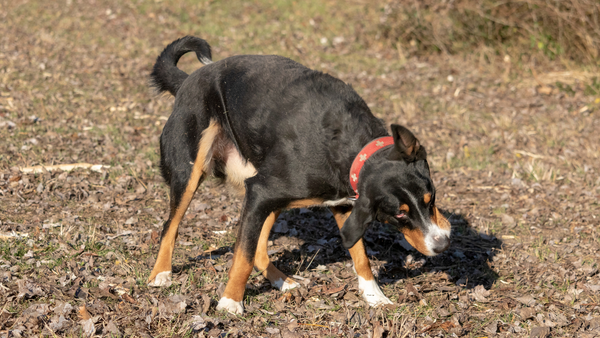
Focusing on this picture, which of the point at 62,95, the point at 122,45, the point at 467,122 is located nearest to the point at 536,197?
the point at 467,122

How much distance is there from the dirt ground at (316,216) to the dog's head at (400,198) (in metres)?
0.69

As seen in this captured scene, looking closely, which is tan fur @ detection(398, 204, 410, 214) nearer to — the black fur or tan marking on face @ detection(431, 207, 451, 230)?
the black fur

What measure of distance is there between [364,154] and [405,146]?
355 mm

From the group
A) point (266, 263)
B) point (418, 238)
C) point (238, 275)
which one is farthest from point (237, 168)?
point (418, 238)

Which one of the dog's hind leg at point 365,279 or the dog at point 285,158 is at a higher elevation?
the dog at point 285,158

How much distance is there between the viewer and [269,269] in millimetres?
4754

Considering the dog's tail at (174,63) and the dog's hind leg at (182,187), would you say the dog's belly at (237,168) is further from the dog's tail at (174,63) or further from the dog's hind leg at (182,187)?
the dog's tail at (174,63)

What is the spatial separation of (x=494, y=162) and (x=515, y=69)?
4.05m

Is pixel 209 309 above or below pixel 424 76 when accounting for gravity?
above

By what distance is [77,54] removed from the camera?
11273mm

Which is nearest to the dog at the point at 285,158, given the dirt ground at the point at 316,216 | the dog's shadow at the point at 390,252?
the dirt ground at the point at 316,216

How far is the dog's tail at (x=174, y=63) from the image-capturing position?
Answer: 523 centimetres

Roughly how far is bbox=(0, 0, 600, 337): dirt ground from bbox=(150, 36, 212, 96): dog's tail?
43cm

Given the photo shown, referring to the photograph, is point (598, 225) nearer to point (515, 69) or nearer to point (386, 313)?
point (386, 313)
